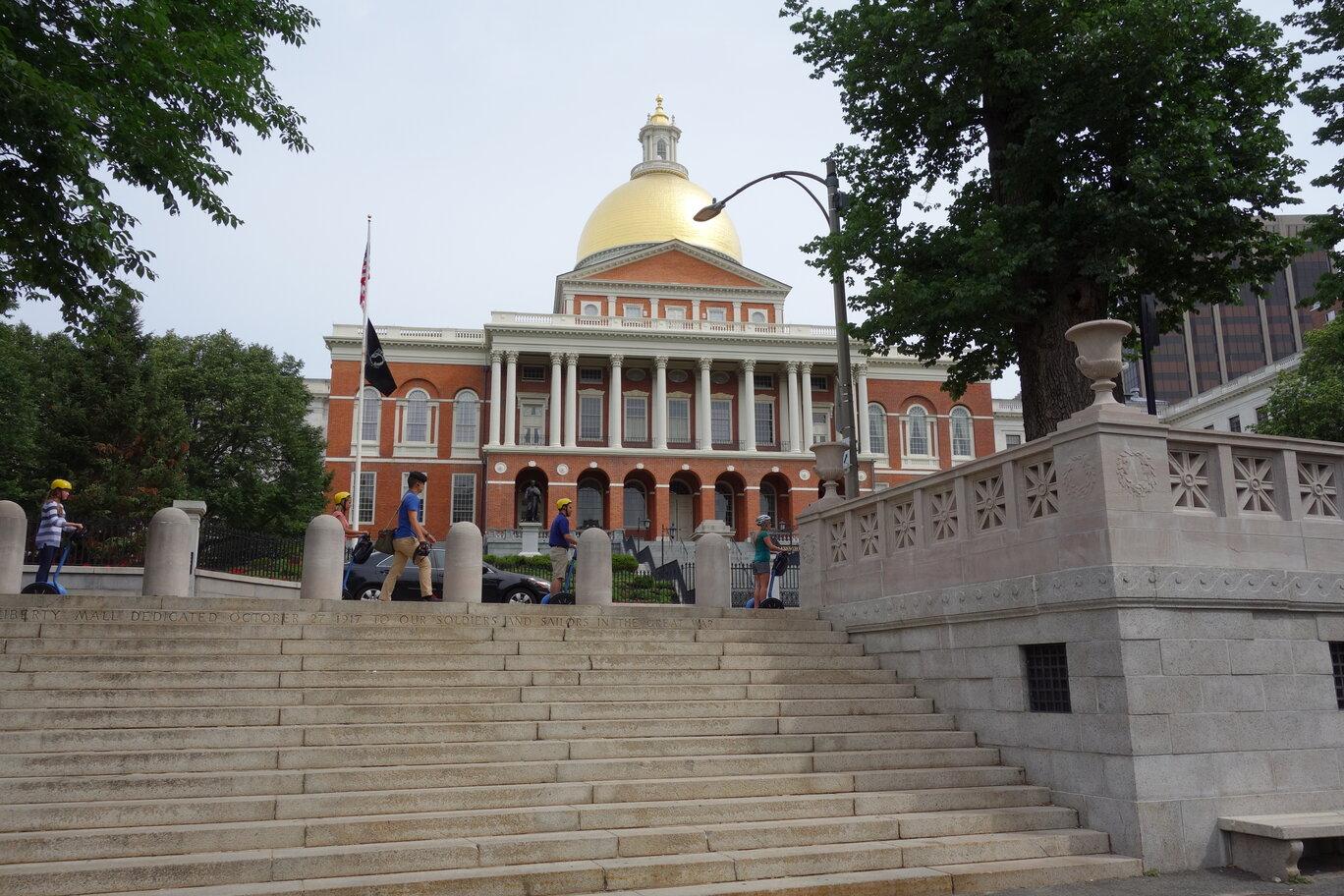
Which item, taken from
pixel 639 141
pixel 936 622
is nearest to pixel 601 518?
pixel 639 141

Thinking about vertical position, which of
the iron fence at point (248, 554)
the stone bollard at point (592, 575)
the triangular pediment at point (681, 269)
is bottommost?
the stone bollard at point (592, 575)

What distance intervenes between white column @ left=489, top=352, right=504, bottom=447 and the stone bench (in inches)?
2070

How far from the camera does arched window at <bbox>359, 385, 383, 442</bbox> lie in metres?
60.1

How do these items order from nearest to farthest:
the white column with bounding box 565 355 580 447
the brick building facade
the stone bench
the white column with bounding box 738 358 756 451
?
the stone bench < the white column with bounding box 565 355 580 447 < the brick building facade < the white column with bounding box 738 358 756 451

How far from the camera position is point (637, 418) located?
2458 inches

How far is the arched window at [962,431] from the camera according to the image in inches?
2598

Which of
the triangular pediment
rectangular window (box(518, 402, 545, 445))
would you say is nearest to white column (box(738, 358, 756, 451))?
the triangular pediment

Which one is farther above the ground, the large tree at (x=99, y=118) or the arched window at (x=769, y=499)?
the arched window at (x=769, y=499)

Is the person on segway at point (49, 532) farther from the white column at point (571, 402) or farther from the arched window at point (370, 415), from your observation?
the arched window at point (370, 415)

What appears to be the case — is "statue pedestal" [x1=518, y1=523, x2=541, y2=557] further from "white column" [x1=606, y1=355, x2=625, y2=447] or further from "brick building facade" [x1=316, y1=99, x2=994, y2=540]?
"white column" [x1=606, y1=355, x2=625, y2=447]

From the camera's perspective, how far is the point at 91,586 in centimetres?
1886

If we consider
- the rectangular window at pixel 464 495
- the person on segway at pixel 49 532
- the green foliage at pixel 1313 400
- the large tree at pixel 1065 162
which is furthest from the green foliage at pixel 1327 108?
the rectangular window at pixel 464 495

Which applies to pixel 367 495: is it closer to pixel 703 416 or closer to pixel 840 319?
pixel 703 416

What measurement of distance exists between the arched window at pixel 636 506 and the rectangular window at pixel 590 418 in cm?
365
